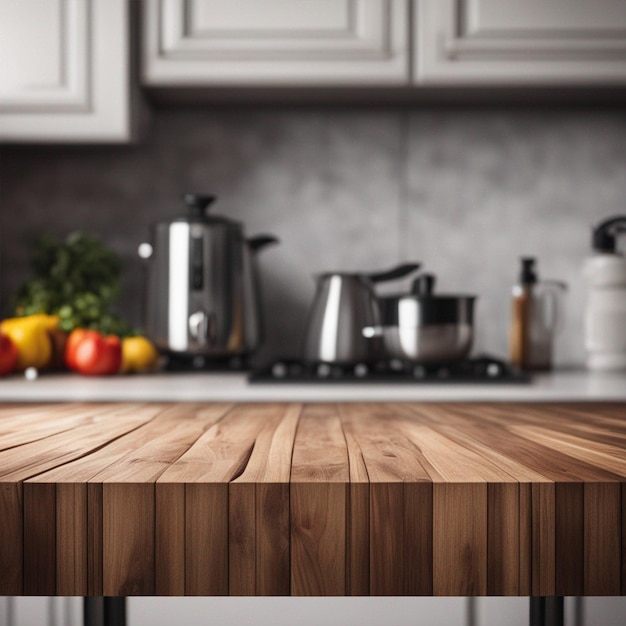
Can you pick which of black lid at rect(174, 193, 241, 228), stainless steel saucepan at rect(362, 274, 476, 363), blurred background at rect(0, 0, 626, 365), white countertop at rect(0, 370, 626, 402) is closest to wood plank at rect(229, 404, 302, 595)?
white countertop at rect(0, 370, 626, 402)

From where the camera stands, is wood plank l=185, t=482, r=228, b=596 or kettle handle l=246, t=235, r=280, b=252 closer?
wood plank l=185, t=482, r=228, b=596

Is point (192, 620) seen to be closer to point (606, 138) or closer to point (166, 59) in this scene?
point (166, 59)

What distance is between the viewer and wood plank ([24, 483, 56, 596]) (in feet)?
1.41

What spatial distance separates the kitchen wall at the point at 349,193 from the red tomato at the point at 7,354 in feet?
1.40

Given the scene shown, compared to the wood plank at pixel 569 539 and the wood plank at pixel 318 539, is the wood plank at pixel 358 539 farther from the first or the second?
the wood plank at pixel 569 539

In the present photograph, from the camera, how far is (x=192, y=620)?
1412 mm

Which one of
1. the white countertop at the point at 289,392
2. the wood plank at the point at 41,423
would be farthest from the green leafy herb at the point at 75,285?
the wood plank at the point at 41,423

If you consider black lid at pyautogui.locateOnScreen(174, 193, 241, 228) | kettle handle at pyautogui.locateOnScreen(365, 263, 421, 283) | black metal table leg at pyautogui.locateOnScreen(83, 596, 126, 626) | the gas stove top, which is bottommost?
black metal table leg at pyautogui.locateOnScreen(83, 596, 126, 626)

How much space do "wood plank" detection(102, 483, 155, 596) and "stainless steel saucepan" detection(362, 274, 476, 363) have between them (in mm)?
968

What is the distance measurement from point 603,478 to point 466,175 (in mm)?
1448

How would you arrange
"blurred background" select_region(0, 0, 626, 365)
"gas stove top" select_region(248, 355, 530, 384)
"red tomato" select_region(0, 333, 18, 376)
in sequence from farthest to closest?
"blurred background" select_region(0, 0, 626, 365) < "red tomato" select_region(0, 333, 18, 376) < "gas stove top" select_region(248, 355, 530, 384)

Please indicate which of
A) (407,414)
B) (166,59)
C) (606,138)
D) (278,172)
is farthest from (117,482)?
(606,138)

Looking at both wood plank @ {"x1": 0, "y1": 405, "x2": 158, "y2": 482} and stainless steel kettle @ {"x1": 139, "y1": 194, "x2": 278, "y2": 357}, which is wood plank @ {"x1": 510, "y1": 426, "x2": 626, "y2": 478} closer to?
wood plank @ {"x1": 0, "y1": 405, "x2": 158, "y2": 482}

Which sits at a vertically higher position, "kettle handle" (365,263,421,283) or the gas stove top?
"kettle handle" (365,263,421,283)
